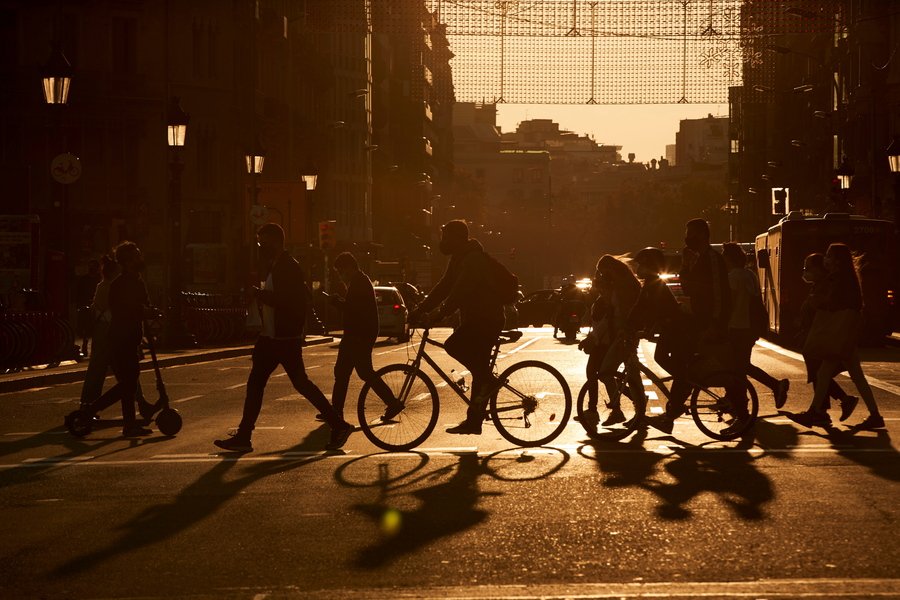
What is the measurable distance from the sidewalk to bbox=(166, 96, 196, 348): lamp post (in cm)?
53

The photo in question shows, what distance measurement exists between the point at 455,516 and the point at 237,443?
14.3ft

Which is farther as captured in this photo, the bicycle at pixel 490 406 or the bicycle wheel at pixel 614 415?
the bicycle wheel at pixel 614 415

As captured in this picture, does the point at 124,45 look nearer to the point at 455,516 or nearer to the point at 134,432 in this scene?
the point at 134,432

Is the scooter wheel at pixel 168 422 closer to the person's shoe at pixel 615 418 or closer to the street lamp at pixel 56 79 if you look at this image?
the person's shoe at pixel 615 418

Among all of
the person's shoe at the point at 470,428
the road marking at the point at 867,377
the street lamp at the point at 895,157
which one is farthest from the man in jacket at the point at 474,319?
the street lamp at the point at 895,157

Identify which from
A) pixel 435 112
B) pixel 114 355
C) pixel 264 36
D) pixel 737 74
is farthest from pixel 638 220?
pixel 114 355

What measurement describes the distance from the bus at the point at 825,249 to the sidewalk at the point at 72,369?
11891 millimetres

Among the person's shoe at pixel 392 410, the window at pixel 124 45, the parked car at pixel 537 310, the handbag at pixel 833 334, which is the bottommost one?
the parked car at pixel 537 310

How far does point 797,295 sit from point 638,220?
488 feet

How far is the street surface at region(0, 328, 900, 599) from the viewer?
26.7 ft

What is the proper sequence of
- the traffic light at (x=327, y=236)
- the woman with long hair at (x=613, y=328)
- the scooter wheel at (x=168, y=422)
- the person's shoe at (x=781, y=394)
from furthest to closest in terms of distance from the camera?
1. the traffic light at (x=327, y=236)
2. the person's shoe at (x=781, y=394)
3. the scooter wheel at (x=168, y=422)
4. the woman with long hair at (x=613, y=328)

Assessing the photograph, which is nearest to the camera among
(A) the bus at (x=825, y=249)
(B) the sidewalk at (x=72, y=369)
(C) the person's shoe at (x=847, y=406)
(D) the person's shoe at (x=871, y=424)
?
(D) the person's shoe at (x=871, y=424)

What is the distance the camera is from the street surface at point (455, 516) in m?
8.15

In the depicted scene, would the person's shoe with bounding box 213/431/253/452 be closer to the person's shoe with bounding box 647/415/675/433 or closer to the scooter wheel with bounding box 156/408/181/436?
the scooter wheel with bounding box 156/408/181/436
